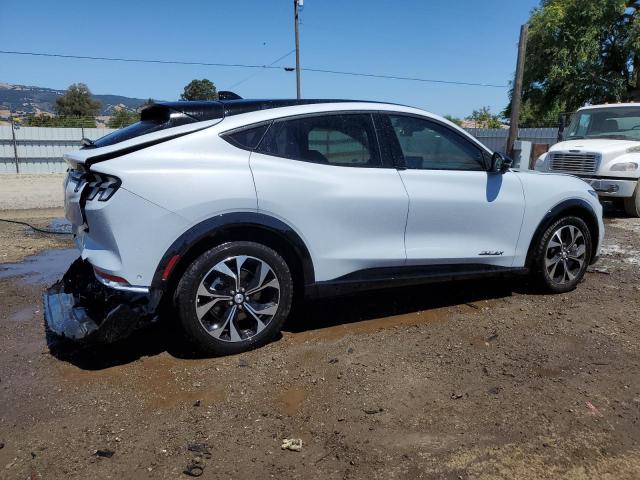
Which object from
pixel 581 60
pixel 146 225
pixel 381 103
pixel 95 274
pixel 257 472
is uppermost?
pixel 581 60

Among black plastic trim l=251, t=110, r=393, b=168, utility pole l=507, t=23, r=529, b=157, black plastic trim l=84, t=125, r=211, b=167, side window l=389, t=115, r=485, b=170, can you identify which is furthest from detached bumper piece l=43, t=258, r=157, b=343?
utility pole l=507, t=23, r=529, b=157

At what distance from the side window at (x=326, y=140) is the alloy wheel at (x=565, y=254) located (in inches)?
83.0

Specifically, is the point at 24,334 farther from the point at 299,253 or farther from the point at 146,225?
the point at 299,253

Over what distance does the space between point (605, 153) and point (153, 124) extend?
30.9ft

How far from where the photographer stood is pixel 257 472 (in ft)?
8.23

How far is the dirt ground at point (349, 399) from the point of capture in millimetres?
2588

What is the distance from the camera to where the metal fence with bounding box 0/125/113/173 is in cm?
2297

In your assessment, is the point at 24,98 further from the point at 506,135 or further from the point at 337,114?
the point at 337,114

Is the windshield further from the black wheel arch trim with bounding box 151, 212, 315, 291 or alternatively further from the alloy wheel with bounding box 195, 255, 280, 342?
the alloy wheel with bounding box 195, 255, 280, 342

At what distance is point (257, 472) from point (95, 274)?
1753 millimetres

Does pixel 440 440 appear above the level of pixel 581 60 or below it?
below

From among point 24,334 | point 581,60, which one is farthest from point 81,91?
point 24,334

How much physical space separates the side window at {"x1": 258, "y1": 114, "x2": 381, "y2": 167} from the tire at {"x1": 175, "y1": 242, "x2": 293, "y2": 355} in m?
0.73

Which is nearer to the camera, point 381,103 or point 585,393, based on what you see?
point 585,393
